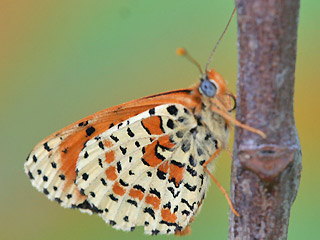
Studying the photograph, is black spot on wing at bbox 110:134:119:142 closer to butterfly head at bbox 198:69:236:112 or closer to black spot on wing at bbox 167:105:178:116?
black spot on wing at bbox 167:105:178:116

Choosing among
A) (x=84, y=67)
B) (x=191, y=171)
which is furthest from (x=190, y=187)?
(x=84, y=67)

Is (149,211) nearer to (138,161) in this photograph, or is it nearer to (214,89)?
(138,161)

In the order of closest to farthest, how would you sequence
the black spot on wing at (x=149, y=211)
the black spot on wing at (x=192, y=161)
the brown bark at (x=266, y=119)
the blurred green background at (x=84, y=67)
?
1. the brown bark at (x=266, y=119)
2. the black spot on wing at (x=192, y=161)
3. the black spot on wing at (x=149, y=211)
4. the blurred green background at (x=84, y=67)

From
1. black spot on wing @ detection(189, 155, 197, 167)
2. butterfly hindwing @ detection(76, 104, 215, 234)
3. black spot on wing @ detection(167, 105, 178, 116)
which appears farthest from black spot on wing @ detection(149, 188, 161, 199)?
black spot on wing @ detection(167, 105, 178, 116)

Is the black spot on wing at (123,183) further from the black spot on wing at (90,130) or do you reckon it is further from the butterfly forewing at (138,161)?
the black spot on wing at (90,130)

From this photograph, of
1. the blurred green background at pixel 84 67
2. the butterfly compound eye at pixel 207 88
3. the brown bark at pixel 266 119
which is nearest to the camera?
the brown bark at pixel 266 119

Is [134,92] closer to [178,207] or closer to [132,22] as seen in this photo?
[132,22]

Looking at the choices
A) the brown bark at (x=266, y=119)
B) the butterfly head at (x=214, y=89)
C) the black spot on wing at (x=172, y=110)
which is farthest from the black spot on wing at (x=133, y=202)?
the brown bark at (x=266, y=119)
